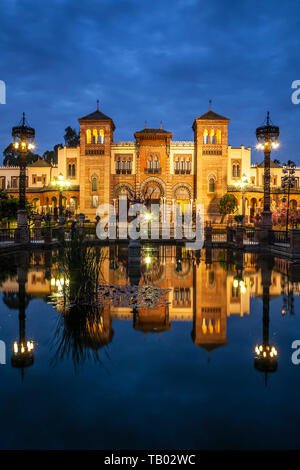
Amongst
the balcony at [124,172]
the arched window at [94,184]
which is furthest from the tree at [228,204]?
the arched window at [94,184]

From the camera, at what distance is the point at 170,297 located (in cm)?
747

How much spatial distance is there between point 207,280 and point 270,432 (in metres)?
6.75

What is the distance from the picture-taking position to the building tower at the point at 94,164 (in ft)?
131

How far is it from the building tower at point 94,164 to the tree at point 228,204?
13597 mm

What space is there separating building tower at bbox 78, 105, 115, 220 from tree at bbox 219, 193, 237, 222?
13.6m

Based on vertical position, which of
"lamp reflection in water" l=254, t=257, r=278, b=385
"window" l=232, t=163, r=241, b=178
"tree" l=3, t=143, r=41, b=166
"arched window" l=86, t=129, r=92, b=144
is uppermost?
"tree" l=3, t=143, r=41, b=166

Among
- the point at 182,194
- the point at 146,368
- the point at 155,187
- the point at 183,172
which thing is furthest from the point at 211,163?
the point at 146,368

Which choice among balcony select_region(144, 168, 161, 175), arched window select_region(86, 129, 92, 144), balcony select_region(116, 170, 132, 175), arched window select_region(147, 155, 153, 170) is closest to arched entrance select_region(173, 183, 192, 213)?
balcony select_region(144, 168, 161, 175)

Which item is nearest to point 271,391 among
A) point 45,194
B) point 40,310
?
point 40,310

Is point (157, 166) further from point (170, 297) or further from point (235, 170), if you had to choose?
point (170, 297)

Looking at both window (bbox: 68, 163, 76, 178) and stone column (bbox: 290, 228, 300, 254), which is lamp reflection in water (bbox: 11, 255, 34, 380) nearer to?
stone column (bbox: 290, 228, 300, 254)

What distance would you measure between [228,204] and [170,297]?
100ft

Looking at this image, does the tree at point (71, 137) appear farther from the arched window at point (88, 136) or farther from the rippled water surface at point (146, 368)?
the rippled water surface at point (146, 368)

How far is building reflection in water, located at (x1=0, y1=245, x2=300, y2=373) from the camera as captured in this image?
481cm
